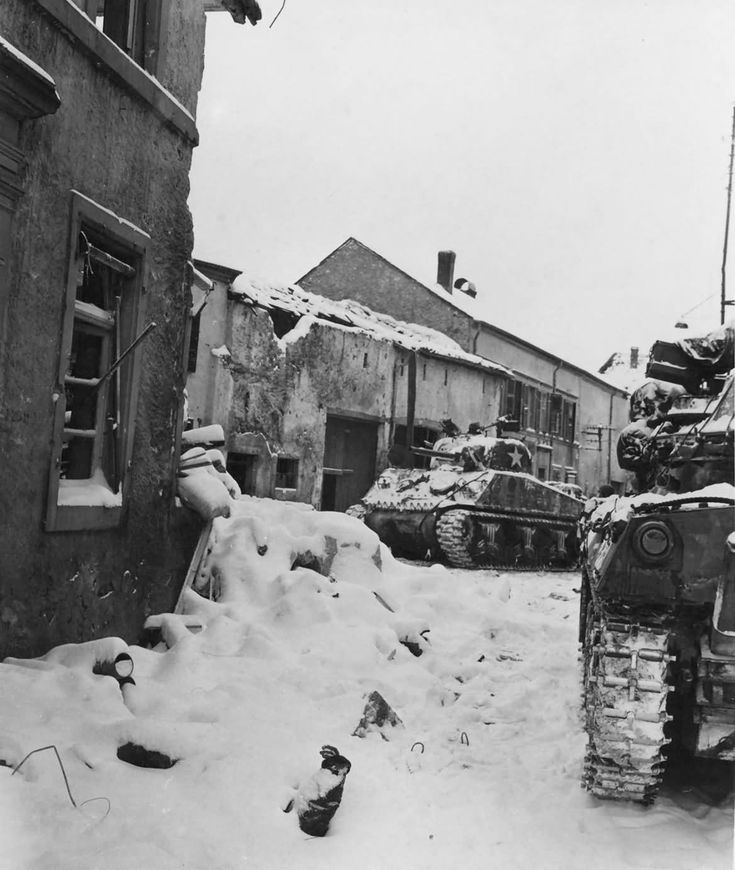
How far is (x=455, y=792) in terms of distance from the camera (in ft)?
12.3

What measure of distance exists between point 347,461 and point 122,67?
14.3m

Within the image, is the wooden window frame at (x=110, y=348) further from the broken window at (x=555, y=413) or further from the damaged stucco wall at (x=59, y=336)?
the broken window at (x=555, y=413)

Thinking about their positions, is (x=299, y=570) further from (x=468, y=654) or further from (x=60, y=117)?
(x=60, y=117)

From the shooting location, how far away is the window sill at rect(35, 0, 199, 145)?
4.38 m

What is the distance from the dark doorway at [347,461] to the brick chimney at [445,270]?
1012 centimetres

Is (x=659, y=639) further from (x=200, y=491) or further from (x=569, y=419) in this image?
(x=569, y=419)

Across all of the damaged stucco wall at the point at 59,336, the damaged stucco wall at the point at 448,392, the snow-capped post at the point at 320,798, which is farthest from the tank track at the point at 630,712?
the damaged stucco wall at the point at 448,392

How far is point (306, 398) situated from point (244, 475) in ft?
6.88

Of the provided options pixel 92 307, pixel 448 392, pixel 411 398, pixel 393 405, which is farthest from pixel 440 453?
pixel 92 307

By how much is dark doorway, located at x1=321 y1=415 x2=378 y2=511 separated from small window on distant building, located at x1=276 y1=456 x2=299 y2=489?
3.34 feet

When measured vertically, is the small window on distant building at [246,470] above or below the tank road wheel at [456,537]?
above

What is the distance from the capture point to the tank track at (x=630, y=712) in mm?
3496

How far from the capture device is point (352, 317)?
20.0 metres

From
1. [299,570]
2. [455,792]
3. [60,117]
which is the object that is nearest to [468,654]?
[299,570]
